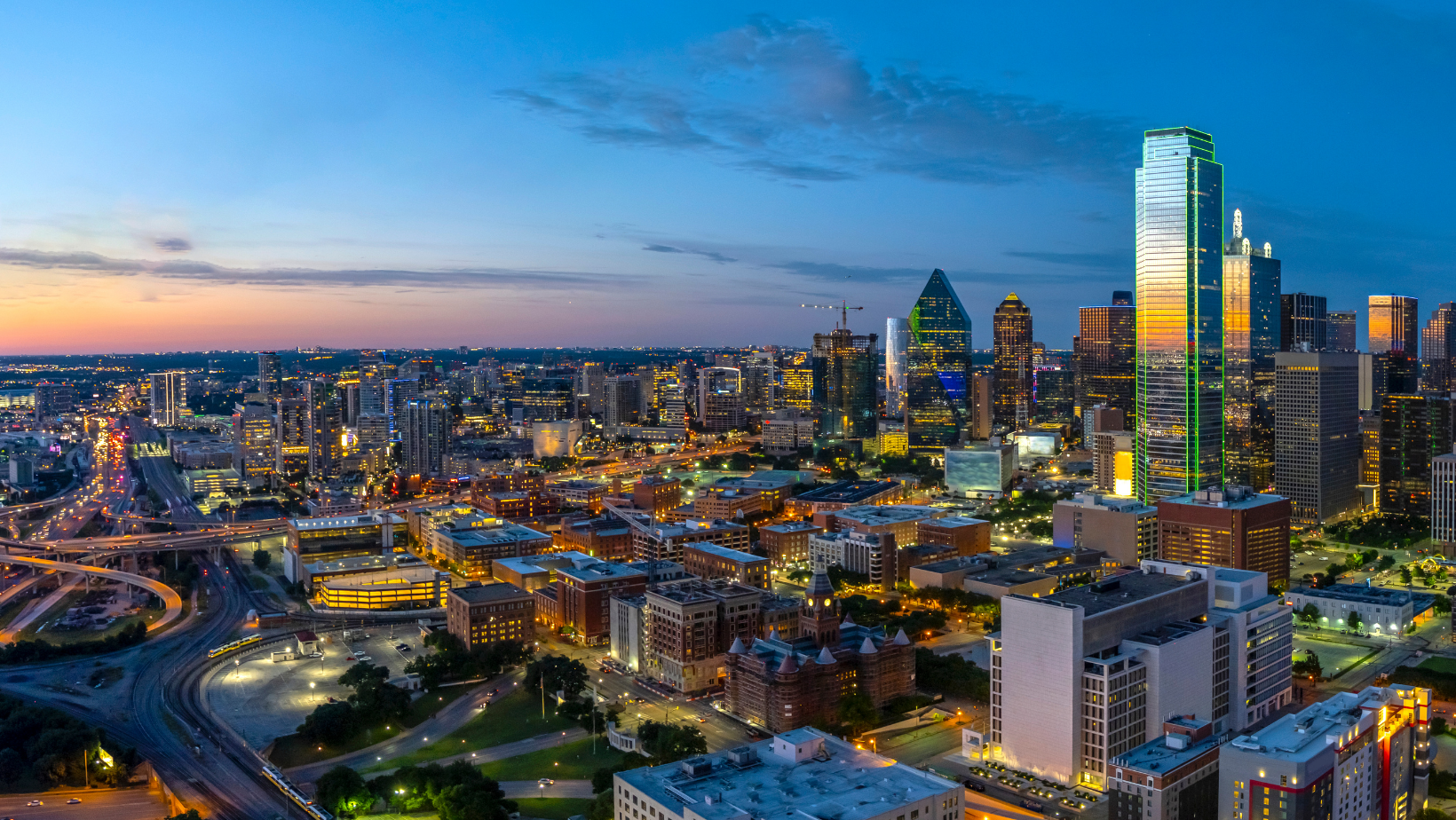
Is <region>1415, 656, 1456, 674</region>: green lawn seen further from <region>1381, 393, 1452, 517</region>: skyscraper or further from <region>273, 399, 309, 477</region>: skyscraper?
<region>273, 399, 309, 477</region>: skyscraper

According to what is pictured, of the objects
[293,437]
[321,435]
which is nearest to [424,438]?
[321,435]

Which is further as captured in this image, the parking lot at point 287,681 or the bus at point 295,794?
the parking lot at point 287,681

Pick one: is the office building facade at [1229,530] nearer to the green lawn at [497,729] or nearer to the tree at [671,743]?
the tree at [671,743]

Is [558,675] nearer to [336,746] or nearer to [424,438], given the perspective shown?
[336,746]

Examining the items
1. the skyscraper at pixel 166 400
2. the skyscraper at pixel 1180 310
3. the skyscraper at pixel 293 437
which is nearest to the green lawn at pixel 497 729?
the skyscraper at pixel 1180 310

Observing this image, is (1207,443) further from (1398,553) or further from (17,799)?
(17,799)

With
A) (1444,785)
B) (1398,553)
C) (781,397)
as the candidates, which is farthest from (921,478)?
(1444,785)
